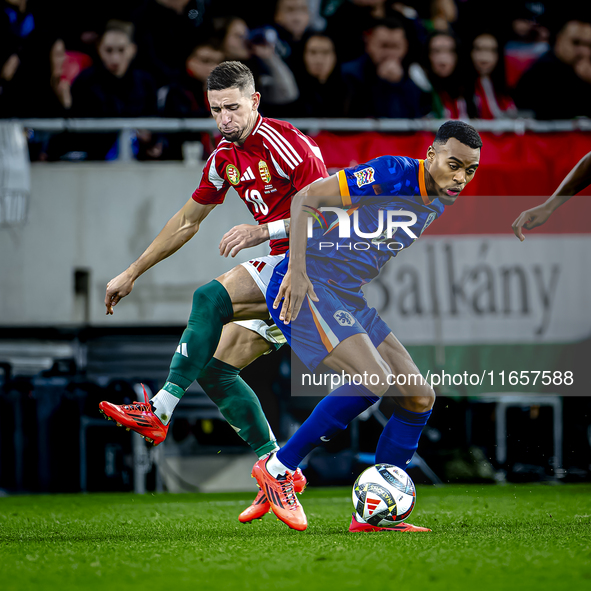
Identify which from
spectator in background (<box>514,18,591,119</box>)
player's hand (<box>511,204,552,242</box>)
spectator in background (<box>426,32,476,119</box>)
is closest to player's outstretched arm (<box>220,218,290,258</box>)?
player's hand (<box>511,204,552,242</box>)

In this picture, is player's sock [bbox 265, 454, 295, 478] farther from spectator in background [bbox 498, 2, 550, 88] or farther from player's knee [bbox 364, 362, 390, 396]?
spectator in background [bbox 498, 2, 550, 88]

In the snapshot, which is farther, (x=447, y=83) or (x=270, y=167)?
(x=447, y=83)

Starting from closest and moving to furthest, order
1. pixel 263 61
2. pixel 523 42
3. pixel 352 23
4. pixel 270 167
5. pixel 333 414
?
pixel 333 414
pixel 270 167
pixel 263 61
pixel 352 23
pixel 523 42

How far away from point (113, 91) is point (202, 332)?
12.9 ft

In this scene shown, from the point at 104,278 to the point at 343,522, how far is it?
11.7 feet

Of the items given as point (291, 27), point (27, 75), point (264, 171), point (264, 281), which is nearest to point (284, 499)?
point (264, 281)

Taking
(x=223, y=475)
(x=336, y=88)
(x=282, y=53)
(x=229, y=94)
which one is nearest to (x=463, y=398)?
(x=223, y=475)

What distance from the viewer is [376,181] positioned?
Answer: 371 centimetres

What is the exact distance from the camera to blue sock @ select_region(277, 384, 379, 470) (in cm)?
359

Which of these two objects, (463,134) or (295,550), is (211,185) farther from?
(295,550)

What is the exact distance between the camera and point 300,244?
3.70 m

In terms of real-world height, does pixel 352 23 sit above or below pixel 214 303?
above

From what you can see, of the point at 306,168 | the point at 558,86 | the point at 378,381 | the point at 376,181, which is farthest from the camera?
the point at 558,86

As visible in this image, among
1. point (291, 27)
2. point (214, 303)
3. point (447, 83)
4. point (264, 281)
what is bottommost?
point (214, 303)
